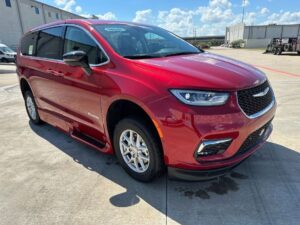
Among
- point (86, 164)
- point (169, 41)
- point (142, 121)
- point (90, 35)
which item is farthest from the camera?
point (169, 41)

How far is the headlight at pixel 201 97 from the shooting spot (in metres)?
2.59

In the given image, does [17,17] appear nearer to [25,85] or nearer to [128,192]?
[25,85]

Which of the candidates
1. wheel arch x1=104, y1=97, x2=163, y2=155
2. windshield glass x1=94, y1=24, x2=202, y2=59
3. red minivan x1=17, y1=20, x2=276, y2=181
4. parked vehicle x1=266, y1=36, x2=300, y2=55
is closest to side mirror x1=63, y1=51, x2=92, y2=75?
red minivan x1=17, y1=20, x2=276, y2=181

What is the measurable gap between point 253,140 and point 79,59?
2.14 meters

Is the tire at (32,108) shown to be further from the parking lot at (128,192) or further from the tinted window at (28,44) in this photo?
the parking lot at (128,192)

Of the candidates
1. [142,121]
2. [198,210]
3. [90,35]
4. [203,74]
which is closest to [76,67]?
[90,35]

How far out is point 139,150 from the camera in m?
3.14

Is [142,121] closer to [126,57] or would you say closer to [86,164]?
[126,57]

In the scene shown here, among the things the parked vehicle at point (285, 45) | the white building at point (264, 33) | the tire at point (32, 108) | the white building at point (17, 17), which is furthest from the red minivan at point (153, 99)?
the white building at point (264, 33)

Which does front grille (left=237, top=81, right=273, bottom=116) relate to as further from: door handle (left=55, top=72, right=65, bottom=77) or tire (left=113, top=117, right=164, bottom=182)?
door handle (left=55, top=72, right=65, bottom=77)

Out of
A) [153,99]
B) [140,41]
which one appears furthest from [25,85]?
[153,99]

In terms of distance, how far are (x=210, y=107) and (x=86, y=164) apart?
80.1 inches

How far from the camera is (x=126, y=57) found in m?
3.19

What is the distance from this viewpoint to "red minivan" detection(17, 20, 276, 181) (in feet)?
8.57
